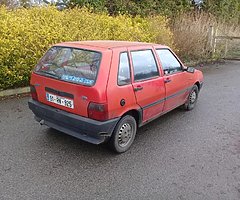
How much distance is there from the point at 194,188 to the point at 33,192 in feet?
5.89

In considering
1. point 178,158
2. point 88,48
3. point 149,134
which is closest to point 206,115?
point 149,134

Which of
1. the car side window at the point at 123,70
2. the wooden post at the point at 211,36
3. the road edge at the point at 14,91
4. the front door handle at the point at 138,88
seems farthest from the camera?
the wooden post at the point at 211,36

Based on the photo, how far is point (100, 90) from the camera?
3.09m

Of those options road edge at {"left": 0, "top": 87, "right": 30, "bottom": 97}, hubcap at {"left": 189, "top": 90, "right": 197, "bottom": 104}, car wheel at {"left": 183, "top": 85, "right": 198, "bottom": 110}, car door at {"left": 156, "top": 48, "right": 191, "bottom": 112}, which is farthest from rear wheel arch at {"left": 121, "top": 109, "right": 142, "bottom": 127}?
road edge at {"left": 0, "top": 87, "right": 30, "bottom": 97}

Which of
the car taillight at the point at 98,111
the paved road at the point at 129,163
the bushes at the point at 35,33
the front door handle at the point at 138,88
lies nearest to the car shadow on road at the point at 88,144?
the paved road at the point at 129,163

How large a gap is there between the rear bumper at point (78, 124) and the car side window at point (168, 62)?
1489mm

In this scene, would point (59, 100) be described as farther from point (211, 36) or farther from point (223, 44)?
point (223, 44)

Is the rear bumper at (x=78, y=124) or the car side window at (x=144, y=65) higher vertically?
the car side window at (x=144, y=65)

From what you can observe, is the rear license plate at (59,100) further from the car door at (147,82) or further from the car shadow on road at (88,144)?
the car door at (147,82)

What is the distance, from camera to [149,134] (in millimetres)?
4254

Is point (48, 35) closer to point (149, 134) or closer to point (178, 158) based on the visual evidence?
point (149, 134)

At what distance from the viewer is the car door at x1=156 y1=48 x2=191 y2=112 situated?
4293 millimetres

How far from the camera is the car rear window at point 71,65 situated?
10.7 ft

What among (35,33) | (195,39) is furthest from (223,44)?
(35,33)
